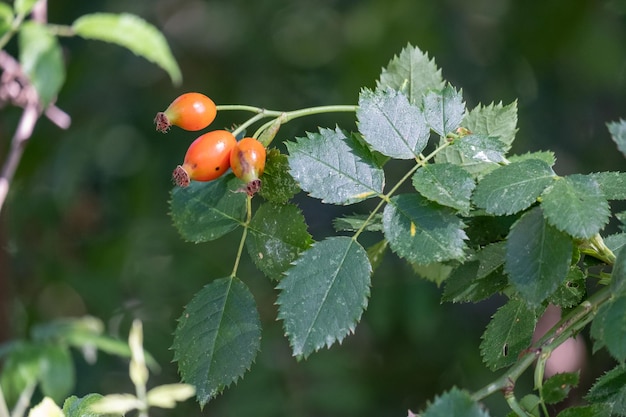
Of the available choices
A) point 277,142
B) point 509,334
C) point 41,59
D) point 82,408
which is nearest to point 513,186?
point 509,334

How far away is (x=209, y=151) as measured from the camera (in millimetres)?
731

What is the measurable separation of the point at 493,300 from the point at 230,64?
1276 millimetres

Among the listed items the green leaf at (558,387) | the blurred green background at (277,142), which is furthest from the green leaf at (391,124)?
the blurred green background at (277,142)

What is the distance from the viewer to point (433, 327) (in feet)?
8.61

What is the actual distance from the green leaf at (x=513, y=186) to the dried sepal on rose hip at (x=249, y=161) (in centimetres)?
19

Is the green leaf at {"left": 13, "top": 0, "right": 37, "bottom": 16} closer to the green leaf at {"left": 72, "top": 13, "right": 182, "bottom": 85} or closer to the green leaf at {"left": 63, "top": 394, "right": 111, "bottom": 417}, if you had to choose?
the green leaf at {"left": 72, "top": 13, "right": 182, "bottom": 85}

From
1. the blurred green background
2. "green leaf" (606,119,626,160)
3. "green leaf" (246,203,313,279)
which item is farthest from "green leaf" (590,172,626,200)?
the blurred green background

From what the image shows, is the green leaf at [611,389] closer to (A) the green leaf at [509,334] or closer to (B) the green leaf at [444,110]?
(A) the green leaf at [509,334]

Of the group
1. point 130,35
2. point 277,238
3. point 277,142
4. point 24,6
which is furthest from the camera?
point 277,142

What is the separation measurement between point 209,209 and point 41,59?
757 mm

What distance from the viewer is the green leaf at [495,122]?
772 millimetres

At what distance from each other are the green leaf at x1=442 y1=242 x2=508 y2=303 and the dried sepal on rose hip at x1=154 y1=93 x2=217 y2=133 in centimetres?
28

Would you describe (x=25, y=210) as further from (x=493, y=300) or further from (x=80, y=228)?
(x=493, y=300)

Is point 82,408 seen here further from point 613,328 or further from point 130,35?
point 130,35
